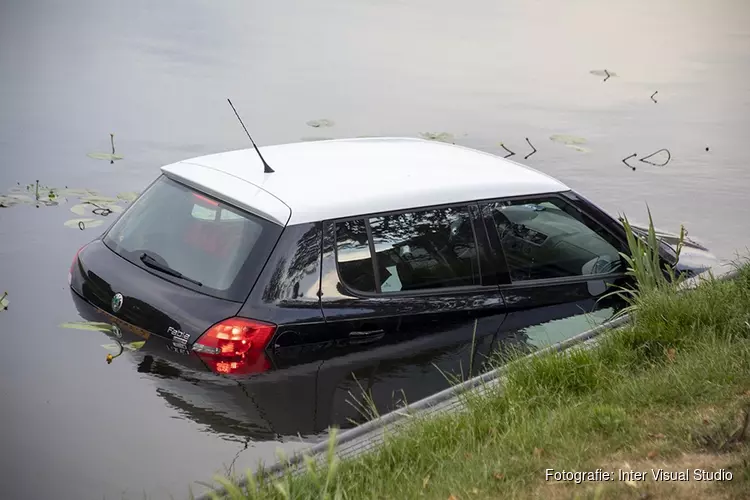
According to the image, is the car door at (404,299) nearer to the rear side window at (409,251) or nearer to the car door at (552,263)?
the rear side window at (409,251)

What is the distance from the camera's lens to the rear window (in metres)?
5.38

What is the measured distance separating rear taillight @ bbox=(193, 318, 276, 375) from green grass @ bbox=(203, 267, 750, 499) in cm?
78

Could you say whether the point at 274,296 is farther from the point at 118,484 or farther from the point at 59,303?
the point at 59,303

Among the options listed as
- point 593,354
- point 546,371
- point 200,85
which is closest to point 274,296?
point 546,371

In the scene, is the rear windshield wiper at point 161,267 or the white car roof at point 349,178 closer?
the rear windshield wiper at point 161,267

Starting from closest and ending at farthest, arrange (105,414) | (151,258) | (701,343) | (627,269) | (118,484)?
(118,484) → (105,414) → (151,258) → (701,343) → (627,269)

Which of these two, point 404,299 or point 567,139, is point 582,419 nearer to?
point 404,299

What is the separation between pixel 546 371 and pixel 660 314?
1.13 meters

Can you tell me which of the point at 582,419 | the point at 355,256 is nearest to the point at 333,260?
the point at 355,256

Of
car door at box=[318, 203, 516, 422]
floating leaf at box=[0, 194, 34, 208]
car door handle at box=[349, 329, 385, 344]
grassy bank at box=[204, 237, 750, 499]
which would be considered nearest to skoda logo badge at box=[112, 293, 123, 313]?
car door at box=[318, 203, 516, 422]

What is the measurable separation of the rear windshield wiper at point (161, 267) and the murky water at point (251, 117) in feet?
1.48

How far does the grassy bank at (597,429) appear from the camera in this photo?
14.8 feet

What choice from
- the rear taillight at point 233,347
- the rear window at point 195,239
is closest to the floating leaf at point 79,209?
the rear window at point 195,239

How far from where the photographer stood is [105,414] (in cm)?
524
